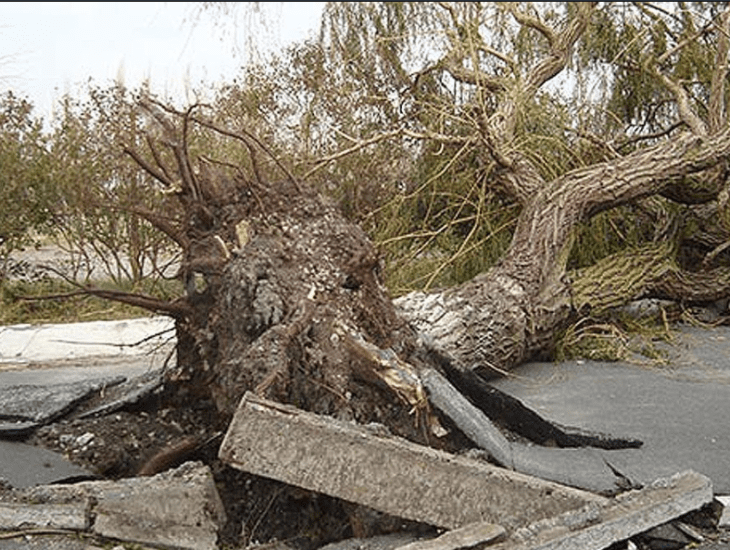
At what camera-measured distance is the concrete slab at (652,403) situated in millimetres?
4402

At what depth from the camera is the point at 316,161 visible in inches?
271

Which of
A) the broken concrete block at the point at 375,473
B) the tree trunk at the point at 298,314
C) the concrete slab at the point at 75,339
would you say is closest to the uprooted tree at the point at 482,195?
the tree trunk at the point at 298,314

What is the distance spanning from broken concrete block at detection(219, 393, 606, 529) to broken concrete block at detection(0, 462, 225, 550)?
0.20 meters

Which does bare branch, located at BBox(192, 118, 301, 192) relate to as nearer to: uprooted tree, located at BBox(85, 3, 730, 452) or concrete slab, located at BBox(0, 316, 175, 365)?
uprooted tree, located at BBox(85, 3, 730, 452)

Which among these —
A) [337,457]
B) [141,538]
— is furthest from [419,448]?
[141,538]

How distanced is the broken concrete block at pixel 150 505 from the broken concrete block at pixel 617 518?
107 cm

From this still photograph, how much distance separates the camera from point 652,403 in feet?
17.8

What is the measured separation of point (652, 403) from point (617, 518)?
215 centimetres

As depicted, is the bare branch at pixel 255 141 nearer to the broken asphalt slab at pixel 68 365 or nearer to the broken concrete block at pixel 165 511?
the broken asphalt slab at pixel 68 365

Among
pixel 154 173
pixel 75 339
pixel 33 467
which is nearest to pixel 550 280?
pixel 154 173

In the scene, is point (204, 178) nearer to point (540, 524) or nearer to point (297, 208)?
point (297, 208)

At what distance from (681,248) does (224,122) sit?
4194mm

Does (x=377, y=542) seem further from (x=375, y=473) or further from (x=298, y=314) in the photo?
(x=298, y=314)

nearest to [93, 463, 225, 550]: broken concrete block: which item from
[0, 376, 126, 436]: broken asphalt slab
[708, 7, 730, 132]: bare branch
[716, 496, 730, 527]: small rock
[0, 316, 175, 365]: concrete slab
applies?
[0, 376, 126, 436]: broken asphalt slab
